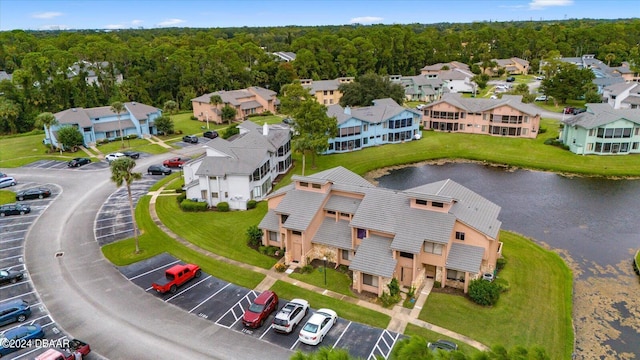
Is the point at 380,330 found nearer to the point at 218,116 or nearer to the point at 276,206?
the point at 276,206

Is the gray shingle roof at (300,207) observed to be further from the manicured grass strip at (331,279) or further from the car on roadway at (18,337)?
the car on roadway at (18,337)

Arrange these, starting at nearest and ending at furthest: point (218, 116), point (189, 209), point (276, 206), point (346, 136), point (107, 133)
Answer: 1. point (276, 206)
2. point (189, 209)
3. point (346, 136)
4. point (107, 133)
5. point (218, 116)

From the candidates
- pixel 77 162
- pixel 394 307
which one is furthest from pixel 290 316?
pixel 77 162

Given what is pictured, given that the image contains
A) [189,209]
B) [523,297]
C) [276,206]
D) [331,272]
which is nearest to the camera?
[523,297]

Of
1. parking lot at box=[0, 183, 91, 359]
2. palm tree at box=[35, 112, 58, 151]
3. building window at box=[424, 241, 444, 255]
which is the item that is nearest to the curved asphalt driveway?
parking lot at box=[0, 183, 91, 359]

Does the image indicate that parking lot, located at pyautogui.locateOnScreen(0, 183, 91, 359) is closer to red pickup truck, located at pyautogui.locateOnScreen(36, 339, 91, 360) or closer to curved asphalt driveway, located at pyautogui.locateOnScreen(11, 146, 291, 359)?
curved asphalt driveway, located at pyautogui.locateOnScreen(11, 146, 291, 359)

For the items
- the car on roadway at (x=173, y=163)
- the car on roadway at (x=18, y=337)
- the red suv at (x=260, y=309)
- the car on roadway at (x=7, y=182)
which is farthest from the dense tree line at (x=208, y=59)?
the red suv at (x=260, y=309)

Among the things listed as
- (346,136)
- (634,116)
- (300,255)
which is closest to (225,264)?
(300,255)
